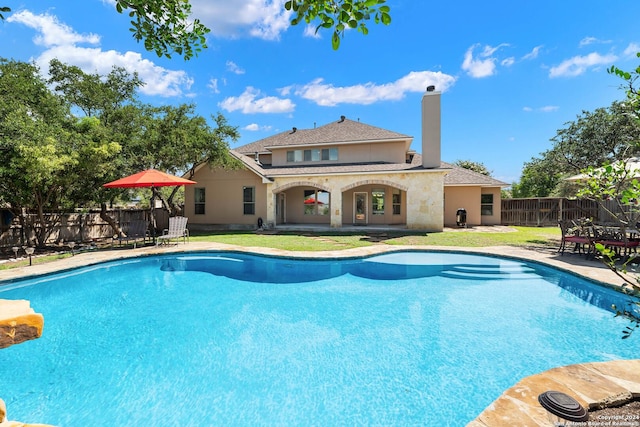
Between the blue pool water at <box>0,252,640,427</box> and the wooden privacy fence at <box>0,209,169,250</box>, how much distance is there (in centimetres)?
512

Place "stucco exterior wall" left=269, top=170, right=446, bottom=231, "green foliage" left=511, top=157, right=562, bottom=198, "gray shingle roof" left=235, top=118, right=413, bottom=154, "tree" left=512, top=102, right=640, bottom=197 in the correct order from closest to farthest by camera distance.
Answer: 1. "tree" left=512, top=102, right=640, bottom=197
2. "stucco exterior wall" left=269, top=170, right=446, bottom=231
3. "gray shingle roof" left=235, top=118, right=413, bottom=154
4. "green foliage" left=511, top=157, right=562, bottom=198

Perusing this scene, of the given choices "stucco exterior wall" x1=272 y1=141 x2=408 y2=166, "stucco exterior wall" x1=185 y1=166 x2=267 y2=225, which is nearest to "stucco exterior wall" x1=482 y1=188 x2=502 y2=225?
"stucco exterior wall" x1=272 y1=141 x2=408 y2=166

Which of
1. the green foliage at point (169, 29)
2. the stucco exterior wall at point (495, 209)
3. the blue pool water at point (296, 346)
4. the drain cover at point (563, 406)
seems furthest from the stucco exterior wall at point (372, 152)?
the drain cover at point (563, 406)

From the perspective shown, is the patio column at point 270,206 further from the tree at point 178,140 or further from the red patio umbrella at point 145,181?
the red patio umbrella at point 145,181

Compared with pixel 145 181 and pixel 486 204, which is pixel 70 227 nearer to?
pixel 145 181

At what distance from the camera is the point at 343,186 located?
17.7m

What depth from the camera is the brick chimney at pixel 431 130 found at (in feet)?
54.4

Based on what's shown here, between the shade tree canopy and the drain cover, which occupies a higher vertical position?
the shade tree canopy

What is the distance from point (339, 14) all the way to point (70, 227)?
1733cm

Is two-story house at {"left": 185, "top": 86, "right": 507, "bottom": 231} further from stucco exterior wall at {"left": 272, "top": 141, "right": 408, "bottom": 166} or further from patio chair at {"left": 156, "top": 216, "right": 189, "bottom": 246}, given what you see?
patio chair at {"left": 156, "top": 216, "right": 189, "bottom": 246}

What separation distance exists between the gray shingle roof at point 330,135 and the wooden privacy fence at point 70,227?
1015cm

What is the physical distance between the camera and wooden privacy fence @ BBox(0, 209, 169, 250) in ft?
38.5

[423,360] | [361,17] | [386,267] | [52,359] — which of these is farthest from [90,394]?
[386,267]

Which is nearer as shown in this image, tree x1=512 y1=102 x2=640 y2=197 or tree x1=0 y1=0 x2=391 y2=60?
tree x1=0 y1=0 x2=391 y2=60
